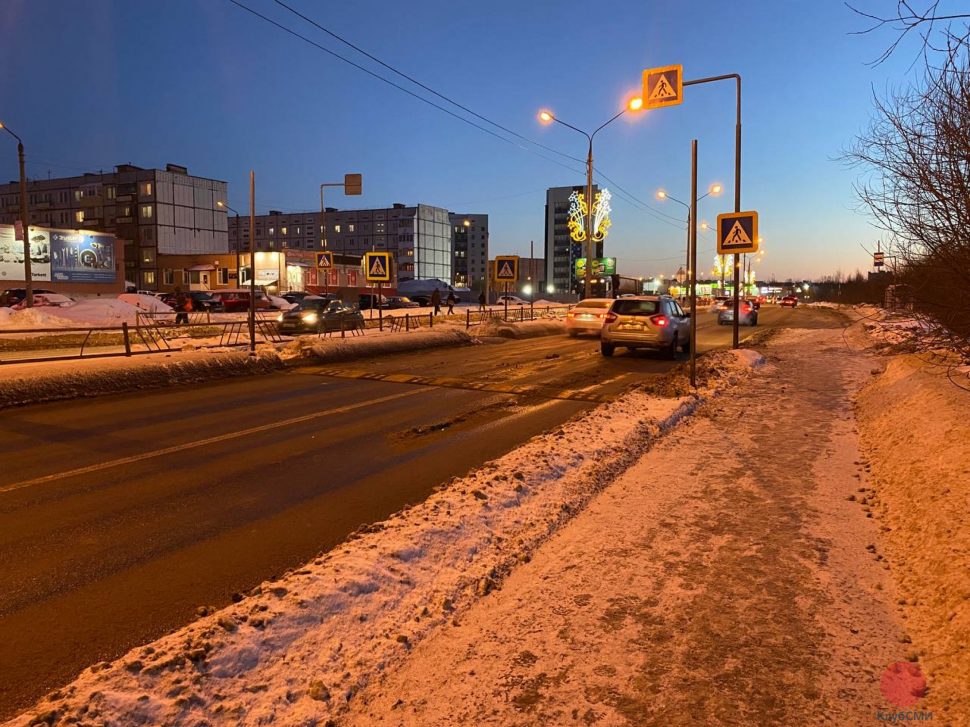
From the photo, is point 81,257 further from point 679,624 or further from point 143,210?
point 679,624

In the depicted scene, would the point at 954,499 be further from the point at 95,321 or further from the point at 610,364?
the point at 95,321

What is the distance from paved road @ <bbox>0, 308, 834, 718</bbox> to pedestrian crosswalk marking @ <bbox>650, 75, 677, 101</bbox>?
6979mm

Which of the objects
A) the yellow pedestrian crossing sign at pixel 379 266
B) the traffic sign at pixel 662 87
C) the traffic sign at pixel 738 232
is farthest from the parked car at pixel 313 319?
the traffic sign at pixel 738 232

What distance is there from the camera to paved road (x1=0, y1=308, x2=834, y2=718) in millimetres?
3975

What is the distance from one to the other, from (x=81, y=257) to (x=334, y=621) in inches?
2254

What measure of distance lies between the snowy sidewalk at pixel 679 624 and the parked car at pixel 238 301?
39247 millimetres

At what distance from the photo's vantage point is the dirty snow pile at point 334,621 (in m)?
2.96

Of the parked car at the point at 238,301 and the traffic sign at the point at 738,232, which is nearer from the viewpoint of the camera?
the traffic sign at the point at 738,232

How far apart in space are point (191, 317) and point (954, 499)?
36107 millimetres

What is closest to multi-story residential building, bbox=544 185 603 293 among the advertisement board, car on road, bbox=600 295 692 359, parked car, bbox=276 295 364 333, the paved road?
the advertisement board

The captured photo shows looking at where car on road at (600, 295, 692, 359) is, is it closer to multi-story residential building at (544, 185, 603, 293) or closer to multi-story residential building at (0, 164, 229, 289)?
multi-story residential building at (0, 164, 229, 289)

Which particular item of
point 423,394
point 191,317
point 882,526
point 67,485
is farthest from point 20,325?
point 882,526

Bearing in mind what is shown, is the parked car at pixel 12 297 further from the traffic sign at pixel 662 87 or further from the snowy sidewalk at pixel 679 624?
the snowy sidewalk at pixel 679 624

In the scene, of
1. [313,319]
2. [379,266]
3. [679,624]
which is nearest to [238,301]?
[313,319]
